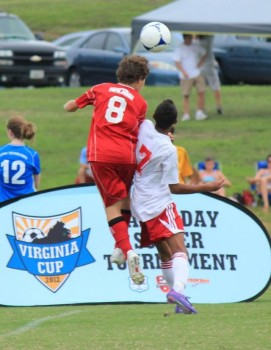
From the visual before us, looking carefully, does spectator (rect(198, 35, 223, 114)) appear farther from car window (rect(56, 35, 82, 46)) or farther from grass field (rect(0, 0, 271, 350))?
car window (rect(56, 35, 82, 46))

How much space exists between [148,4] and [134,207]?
38.6 meters

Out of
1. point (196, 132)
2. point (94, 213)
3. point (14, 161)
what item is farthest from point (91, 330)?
point (196, 132)

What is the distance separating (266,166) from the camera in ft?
63.6

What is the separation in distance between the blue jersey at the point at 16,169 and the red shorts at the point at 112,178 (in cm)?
325

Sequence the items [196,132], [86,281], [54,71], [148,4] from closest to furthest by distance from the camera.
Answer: [86,281] → [196,132] → [54,71] → [148,4]

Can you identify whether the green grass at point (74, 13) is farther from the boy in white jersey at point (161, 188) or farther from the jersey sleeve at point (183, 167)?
the boy in white jersey at point (161, 188)

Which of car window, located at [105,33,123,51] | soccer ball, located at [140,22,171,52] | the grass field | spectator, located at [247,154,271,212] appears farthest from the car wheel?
soccer ball, located at [140,22,171,52]

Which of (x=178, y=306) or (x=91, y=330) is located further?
(x=178, y=306)

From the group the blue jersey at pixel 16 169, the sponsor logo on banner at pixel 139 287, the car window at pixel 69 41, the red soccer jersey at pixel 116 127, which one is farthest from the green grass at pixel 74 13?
the red soccer jersey at pixel 116 127

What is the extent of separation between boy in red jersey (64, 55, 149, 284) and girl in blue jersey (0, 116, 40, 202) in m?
3.07

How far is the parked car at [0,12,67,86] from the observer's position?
92.0 ft

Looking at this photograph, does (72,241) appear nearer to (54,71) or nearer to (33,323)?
(33,323)

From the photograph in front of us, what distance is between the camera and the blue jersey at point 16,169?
1289 cm

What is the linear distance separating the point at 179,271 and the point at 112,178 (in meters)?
0.88
